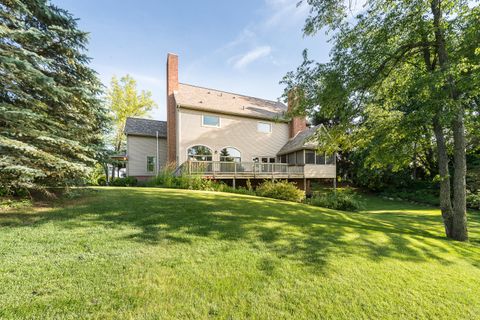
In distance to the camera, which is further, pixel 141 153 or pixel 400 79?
pixel 141 153

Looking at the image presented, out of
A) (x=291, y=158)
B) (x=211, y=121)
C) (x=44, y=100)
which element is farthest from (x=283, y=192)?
(x=44, y=100)

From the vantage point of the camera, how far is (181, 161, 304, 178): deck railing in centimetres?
1273

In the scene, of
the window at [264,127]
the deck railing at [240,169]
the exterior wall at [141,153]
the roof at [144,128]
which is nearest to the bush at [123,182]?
the exterior wall at [141,153]

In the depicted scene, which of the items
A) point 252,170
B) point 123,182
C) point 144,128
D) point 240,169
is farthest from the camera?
point 144,128

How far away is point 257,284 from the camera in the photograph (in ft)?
8.77

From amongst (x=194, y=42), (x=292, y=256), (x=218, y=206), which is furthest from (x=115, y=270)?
(x=194, y=42)

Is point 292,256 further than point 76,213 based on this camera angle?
No

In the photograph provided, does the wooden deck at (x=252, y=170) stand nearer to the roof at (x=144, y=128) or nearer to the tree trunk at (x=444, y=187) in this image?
the roof at (x=144, y=128)

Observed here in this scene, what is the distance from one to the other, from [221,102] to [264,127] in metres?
4.36

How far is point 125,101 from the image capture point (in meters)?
26.0

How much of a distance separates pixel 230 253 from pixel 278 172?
1269cm

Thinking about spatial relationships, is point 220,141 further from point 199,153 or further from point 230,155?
point 199,153

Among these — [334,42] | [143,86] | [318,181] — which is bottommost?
[318,181]

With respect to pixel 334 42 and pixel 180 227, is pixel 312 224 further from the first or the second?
pixel 334 42
